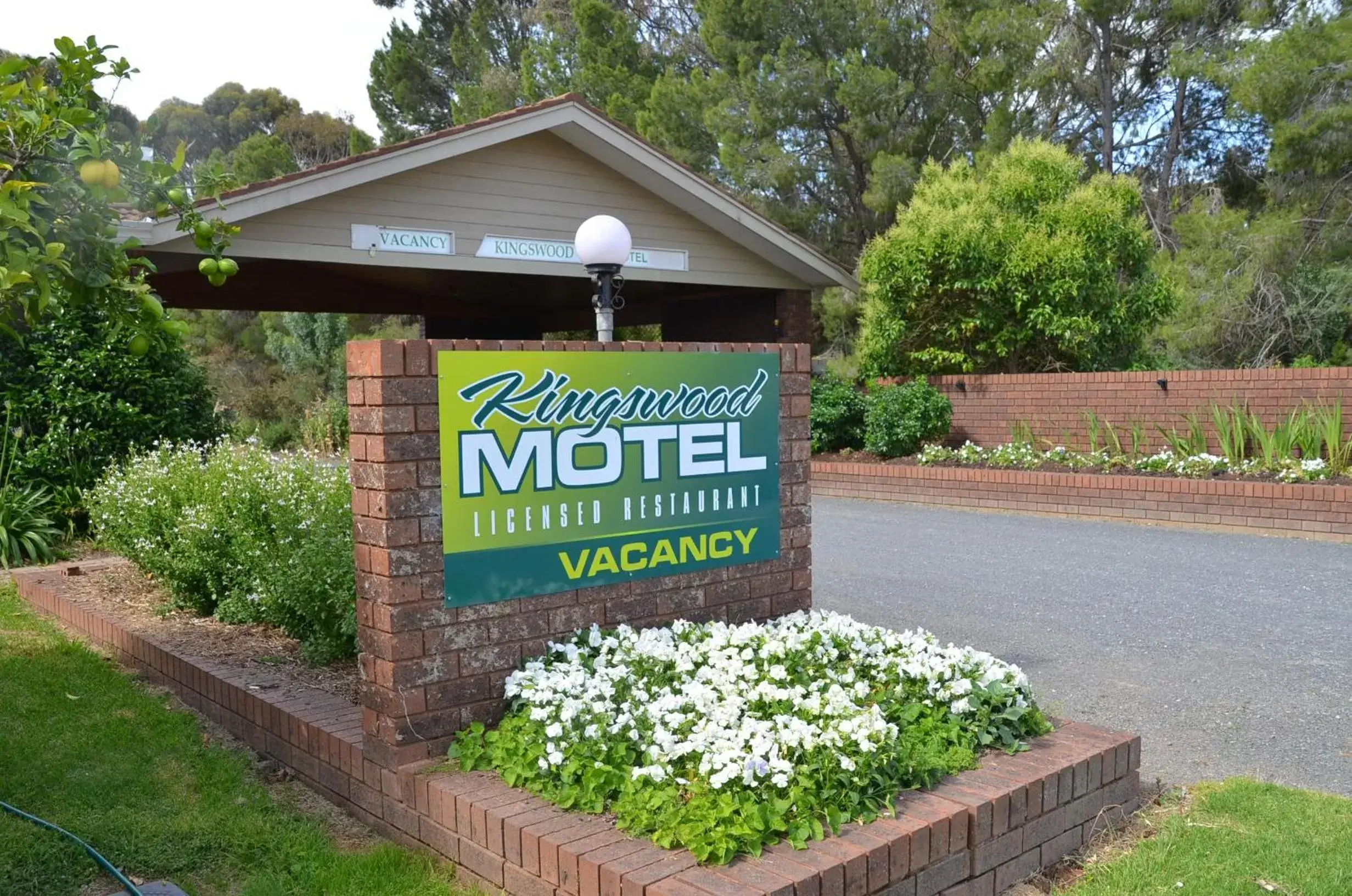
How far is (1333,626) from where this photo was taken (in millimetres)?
6836

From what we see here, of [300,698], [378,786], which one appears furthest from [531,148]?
[378,786]

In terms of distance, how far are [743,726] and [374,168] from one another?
8481mm

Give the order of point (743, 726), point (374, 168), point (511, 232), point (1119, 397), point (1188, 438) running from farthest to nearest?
point (1119, 397) → point (1188, 438) → point (511, 232) → point (374, 168) → point (743, 726)

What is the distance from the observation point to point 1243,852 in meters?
3.67

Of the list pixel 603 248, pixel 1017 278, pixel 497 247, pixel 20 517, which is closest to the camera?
pixel 603 248

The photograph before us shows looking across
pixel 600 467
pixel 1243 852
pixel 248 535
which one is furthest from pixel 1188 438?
pixel 248 535

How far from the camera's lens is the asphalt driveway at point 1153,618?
4.91 meters

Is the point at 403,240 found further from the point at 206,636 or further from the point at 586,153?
the point at 206,636

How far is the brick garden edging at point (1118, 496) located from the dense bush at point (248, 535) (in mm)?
8039

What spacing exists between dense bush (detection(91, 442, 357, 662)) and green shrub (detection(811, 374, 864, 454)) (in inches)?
360

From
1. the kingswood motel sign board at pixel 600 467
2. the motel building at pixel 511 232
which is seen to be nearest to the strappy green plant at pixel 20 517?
the motel building at pixel 511 232

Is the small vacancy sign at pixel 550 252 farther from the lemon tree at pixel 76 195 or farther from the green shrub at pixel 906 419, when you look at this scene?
the lemon tree at pixel 76 195

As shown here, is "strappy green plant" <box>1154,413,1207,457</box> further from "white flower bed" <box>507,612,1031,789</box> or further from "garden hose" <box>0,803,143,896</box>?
"garden hose" <box>0,803,143,896</box>

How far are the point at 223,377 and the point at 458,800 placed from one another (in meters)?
30.3
